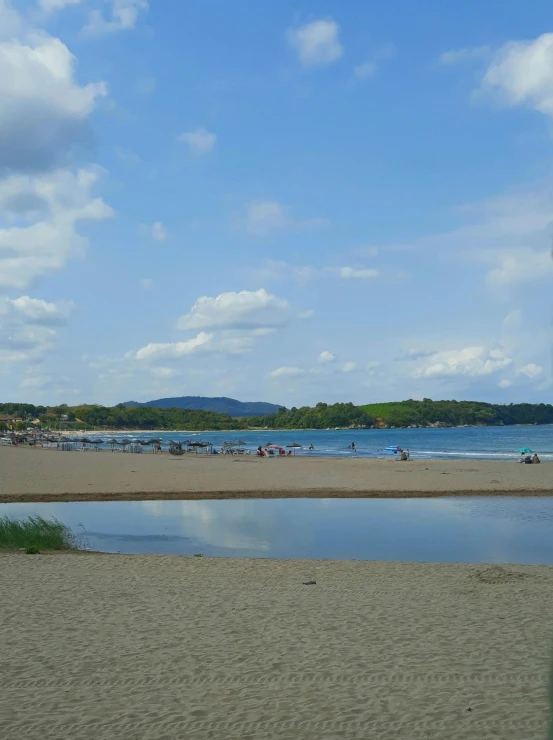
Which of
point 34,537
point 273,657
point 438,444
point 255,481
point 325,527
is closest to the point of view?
point 273,657

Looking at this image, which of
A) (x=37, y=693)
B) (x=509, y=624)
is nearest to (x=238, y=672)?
(x=37, y=693)

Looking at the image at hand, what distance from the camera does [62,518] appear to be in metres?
23.9

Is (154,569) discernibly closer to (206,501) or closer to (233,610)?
(233,610)

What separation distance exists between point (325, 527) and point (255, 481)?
1528cm

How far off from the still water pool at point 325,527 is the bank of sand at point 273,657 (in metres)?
4.82

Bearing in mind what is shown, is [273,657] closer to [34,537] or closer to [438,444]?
[34,537]

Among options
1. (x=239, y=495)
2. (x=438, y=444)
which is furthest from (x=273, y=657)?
(x=438, y=444)

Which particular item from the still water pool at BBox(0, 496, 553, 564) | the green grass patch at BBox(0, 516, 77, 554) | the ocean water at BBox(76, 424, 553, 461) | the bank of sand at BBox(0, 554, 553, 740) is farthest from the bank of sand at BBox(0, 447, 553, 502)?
the ocean water at BBox(76, 424, 553, 461)

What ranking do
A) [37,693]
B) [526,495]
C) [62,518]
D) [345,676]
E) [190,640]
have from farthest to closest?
[526,495], [62,518], [190,640], [345,676], [37,693]

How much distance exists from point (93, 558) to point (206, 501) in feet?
46.6

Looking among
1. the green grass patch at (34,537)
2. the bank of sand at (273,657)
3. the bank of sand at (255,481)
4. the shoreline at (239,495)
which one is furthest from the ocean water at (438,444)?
the bank of sand at (273,657)

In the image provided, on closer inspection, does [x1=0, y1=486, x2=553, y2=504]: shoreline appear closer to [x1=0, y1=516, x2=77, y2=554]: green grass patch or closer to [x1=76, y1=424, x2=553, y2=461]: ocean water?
[x1=0, y1=516, x2=77, y2=554]: green grass patch

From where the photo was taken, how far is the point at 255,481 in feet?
121

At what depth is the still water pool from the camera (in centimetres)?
1764
